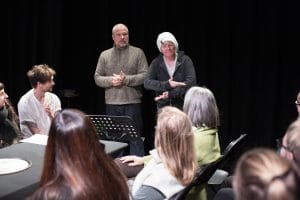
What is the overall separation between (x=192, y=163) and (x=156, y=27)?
3.32 meters

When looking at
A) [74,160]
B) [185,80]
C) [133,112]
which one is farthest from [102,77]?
[74,160]

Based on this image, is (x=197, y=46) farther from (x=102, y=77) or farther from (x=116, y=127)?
(x=116, y=127)

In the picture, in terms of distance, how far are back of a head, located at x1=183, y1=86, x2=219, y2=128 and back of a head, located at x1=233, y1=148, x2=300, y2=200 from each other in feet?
5.82

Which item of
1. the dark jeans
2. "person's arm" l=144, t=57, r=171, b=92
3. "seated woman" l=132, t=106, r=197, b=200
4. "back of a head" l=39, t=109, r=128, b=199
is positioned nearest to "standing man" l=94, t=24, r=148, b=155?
the dark jeans

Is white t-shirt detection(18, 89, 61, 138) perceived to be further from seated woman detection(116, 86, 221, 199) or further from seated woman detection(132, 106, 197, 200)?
seated woman detection(132, 106, 197, 200)

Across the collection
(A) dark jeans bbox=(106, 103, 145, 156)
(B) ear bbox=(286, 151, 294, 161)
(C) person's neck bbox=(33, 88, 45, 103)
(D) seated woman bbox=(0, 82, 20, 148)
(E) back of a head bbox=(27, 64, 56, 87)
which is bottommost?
(A) dark jeans bbox=(106, 103, 145, 156)

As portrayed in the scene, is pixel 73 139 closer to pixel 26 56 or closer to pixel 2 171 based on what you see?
pixel 2 171

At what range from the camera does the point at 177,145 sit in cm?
237

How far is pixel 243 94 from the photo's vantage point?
5.33 metres

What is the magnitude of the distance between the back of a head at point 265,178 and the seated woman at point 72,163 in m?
0.66

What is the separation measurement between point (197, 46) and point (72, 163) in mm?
3849

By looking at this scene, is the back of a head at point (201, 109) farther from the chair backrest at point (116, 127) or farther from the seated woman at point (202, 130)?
the chair backrest at point (116, 127)

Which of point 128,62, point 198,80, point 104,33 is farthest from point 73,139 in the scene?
point 104,33

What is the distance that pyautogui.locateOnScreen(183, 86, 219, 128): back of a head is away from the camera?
3037 mm
